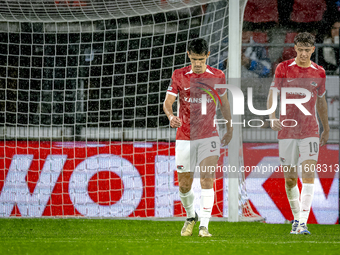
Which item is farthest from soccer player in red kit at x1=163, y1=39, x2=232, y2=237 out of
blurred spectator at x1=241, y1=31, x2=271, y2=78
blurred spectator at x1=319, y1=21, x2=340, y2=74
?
blurred spectator at x1=319, y1=21, x2=340, y2=74

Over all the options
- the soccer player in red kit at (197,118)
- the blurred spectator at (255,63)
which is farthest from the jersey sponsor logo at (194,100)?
the blurred spectator at (255,63)

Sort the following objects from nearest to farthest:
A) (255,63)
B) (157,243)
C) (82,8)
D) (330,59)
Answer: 1. (157,243)
2. (82,8)
3. (330,59)
4. (255,63)

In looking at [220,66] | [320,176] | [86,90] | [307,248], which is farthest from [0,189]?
[307,248]

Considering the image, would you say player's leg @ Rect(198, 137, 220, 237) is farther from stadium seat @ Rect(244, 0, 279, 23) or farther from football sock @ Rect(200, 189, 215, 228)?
stadium seat @ Rect(244, 0, 279, 23)

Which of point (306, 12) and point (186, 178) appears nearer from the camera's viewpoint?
point (186, 178)

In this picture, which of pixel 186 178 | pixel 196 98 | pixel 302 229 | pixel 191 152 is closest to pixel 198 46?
pixel 196 98

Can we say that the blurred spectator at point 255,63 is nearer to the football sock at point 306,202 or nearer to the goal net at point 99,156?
the goal net at point 99,156

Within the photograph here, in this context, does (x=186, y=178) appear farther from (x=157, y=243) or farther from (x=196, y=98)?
(x=157, y=243)

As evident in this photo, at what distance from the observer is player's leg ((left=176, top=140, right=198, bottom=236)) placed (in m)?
4.20

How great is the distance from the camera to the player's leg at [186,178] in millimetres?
4199

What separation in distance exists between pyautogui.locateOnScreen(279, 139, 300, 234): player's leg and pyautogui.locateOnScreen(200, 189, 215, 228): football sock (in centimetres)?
76

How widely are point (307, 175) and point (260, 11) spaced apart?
5494 mm

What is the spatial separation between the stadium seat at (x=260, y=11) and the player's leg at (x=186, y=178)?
17.4 feet

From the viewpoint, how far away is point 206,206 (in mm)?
4020
